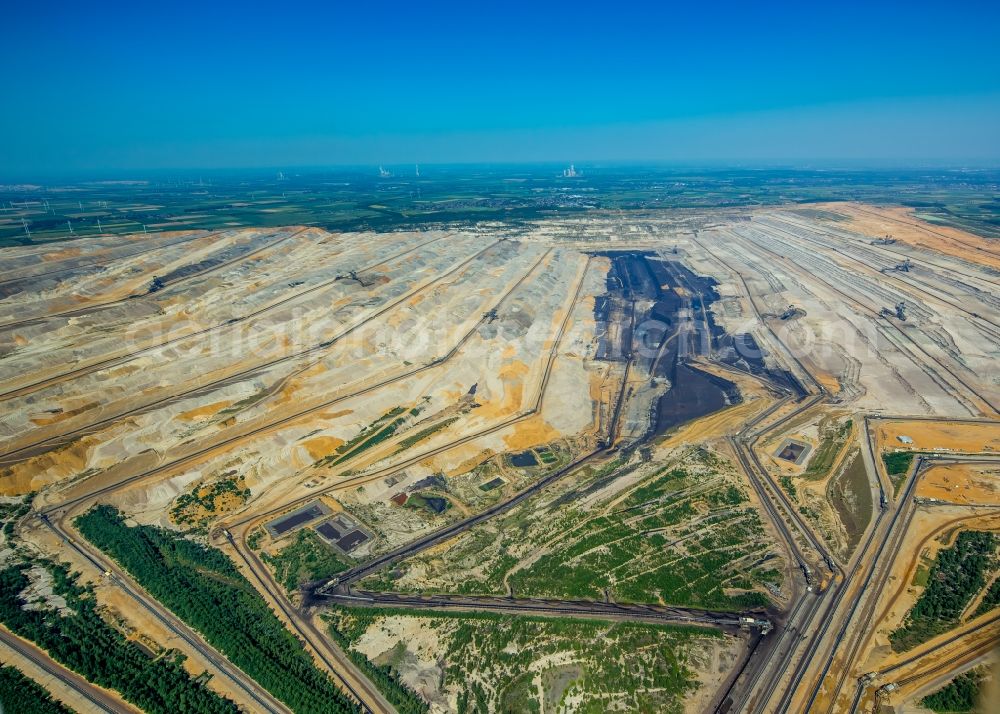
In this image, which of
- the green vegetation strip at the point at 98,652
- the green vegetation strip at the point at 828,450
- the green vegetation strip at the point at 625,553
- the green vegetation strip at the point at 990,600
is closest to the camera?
the green vegetation strip at the point at 98,652

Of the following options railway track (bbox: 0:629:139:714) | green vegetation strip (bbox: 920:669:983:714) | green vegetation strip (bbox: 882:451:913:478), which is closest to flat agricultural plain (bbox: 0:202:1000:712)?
railway track (bbox: 0:629:139:714)

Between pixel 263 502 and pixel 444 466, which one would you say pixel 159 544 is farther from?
pixel 444 466

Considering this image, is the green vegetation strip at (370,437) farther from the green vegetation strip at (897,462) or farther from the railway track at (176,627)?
the green vegetation strip at (897,462)

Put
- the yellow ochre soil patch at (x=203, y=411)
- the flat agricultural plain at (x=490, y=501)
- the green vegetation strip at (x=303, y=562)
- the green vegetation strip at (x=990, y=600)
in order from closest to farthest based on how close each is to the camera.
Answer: the flat agricultural plain at (x=490, y=501), the green vegetation strip at (x=990, y=600), the green vegetation strip at (x=303, y=562), the yellow ochre soil patch at (x=203, y=411)

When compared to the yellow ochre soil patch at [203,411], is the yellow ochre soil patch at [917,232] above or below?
above

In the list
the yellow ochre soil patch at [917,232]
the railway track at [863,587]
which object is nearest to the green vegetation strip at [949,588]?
the railway track at [863,587]

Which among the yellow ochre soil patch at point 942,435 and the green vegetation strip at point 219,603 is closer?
the green vegetation strip at point 219,603

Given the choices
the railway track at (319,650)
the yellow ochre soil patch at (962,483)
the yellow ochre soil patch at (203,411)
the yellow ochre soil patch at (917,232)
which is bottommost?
the railway track at (319,650)
